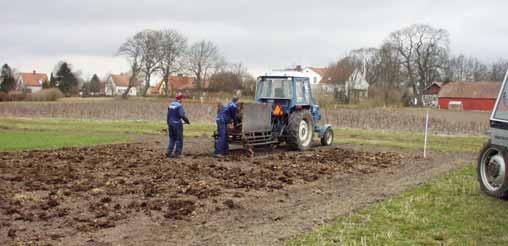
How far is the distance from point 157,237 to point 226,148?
8.62 metres

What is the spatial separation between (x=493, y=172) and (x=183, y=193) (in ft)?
16.6

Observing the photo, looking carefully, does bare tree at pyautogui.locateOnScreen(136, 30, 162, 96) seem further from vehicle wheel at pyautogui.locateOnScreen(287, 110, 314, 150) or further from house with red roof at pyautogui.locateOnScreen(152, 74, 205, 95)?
vehicle wheel at pyautogui.locateOnScreen(287, 110, 314, 150)

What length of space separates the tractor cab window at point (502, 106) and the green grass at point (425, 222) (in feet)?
4.50

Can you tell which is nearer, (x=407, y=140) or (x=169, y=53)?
(x=407, y=140)

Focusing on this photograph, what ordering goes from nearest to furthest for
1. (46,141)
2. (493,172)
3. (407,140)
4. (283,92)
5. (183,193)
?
1. (493,172)
2. (183,193)
3. (283,92)
4. (46,141)
5. (407,140)

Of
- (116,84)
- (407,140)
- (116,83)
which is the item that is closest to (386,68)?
(407,140)

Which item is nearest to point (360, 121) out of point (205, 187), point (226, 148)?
point (226, 148)

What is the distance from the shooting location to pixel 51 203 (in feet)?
28.2

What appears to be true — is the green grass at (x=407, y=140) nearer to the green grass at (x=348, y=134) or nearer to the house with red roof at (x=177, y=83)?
the green grass at (x=348, y=134)

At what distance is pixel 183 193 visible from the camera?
9758 millimetres

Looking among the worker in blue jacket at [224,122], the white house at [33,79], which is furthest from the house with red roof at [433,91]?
the white house at [33,79]

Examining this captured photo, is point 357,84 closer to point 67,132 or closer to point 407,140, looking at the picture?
point 407,140

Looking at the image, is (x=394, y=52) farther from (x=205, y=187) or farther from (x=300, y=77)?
(x=205, y=187)

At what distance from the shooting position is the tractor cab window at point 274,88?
17094 millimetres
